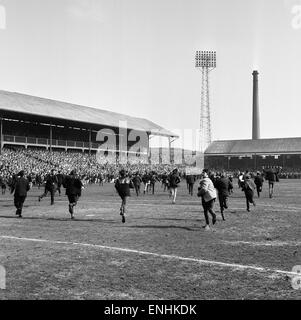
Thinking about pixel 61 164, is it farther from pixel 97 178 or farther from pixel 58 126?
pixel 58 126

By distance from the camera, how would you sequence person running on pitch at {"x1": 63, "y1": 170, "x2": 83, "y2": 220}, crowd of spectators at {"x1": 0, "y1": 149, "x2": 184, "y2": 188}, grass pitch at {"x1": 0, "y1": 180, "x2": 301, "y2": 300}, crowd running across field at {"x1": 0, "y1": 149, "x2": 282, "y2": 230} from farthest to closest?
crowd of spectators at {"x1": 0, "y1": 149, "x2": 184, "y2": 188} → person running on pitch at {"x1": 63, "y1": 170, "x2": 83, "y2": 220} → crowd running across field at {"x1": 0, "y1": 149, "x2": 282, "y2": 230} → grass pitch at {"x1": 0, "y1": 180, "x2": 301, "y2": 300}

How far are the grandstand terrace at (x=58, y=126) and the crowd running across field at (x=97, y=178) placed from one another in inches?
127

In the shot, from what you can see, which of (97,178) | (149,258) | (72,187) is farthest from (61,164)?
(149,258)

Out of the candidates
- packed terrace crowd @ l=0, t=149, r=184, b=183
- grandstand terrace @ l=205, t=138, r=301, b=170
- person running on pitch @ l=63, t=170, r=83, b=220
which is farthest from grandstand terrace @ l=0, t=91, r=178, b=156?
person running on pitch @ l=63, t=170, r=83, b=220

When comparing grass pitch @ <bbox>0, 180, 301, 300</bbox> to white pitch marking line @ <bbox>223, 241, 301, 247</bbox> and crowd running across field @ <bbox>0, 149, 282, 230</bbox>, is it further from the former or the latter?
crowd running across field @ <bbox>0, 149, 282, 230</bbox>

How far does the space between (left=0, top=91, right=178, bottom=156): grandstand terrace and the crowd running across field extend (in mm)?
→ 3234

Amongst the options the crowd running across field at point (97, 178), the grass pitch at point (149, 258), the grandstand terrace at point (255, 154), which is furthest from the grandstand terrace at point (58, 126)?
the grass pitch at point (149, 258)

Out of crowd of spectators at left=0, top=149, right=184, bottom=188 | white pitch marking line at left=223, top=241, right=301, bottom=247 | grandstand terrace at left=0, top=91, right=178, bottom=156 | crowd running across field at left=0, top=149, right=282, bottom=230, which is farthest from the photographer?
grandstand terrace at left=0, top=91, right=178, bottom=156

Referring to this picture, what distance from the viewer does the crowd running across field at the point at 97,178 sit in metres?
15.0

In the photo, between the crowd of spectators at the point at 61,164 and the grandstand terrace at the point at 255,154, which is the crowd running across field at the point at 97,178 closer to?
the crowd of spectators at the point at 61,164

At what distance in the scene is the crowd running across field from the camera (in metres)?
15.0

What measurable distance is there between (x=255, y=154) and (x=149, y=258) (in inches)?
3215

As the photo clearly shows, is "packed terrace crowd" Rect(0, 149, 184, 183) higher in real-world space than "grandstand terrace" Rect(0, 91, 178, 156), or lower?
lower

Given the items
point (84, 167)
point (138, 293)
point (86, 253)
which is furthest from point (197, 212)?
point (84, 167)
